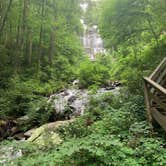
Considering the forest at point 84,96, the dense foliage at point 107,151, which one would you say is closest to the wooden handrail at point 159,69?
the forest at point 84,96

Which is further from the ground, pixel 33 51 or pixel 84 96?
pixel 33 51

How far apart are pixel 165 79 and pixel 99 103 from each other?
2.20 meters

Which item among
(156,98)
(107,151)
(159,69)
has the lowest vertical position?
(107,151)

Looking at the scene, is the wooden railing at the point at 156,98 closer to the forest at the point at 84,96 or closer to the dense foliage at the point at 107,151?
the forest at the point at 84,96

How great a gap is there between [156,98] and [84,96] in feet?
15.6

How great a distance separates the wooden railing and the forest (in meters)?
0.14

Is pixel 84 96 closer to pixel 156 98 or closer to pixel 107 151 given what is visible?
pixel 156 98

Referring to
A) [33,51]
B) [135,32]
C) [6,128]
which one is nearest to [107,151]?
[6,128]

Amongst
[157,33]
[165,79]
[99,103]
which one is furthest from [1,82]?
[165,79]

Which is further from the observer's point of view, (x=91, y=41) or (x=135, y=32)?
(x=91, y=41)

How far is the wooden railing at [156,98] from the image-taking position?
356cm

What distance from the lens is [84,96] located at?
833cm

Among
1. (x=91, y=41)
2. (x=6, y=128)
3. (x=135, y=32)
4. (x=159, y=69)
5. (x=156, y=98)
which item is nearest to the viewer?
(x=156, y=98)

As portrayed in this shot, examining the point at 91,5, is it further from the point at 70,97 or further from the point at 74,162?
the point at 74,162
